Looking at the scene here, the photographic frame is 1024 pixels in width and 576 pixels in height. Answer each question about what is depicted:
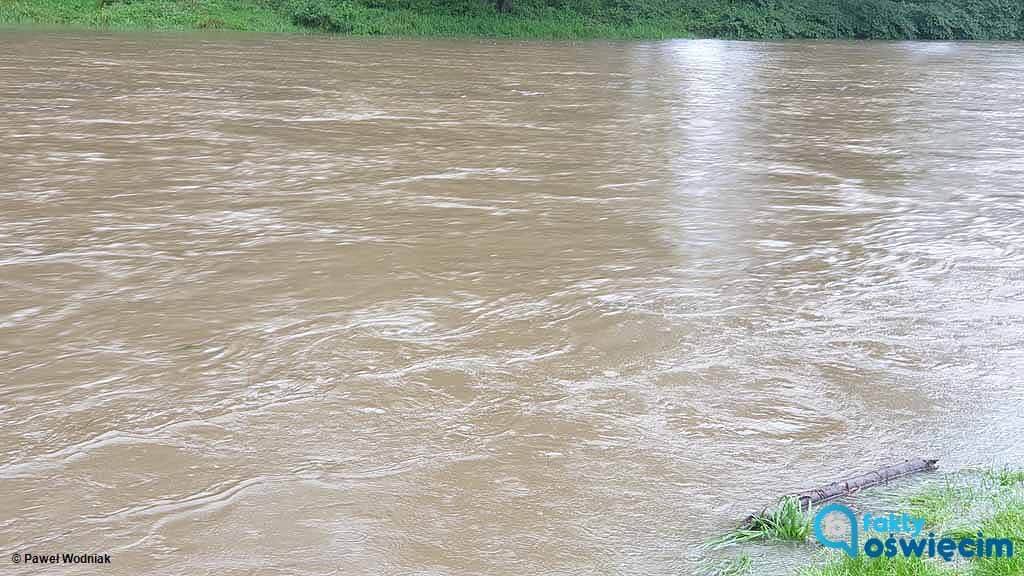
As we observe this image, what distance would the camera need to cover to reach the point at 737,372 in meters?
4.77

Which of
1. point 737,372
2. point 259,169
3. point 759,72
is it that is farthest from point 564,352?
point 759,72

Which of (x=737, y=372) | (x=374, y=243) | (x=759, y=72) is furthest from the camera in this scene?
(x=759, y=72)

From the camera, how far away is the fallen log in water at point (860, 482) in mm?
3465

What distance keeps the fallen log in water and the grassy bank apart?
3022 centimetres

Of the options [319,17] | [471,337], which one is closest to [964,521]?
[471,337]

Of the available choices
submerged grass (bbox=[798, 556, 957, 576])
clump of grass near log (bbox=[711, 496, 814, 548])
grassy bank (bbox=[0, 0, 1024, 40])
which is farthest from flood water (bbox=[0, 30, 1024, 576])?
grassy bank (bbox=[0, 0, 1024, 40])

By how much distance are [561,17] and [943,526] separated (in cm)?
3535

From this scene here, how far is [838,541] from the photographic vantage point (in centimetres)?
319

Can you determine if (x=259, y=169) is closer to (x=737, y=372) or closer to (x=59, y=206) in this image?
(x=59, y=206)

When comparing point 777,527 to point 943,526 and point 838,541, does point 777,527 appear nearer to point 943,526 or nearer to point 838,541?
point 838,541

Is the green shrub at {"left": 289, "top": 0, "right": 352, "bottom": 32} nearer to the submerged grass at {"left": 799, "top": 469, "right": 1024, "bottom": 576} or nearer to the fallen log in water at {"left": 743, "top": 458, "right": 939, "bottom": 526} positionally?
the fallen log in water at {"left": 743, "top": 458, "right": 939, "bottom": 526}

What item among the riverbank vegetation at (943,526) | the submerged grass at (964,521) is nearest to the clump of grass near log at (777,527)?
the riverbank vegetation at (943,526)

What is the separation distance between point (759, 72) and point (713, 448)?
19433 mm

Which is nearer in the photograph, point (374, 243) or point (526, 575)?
point (526, 575)
